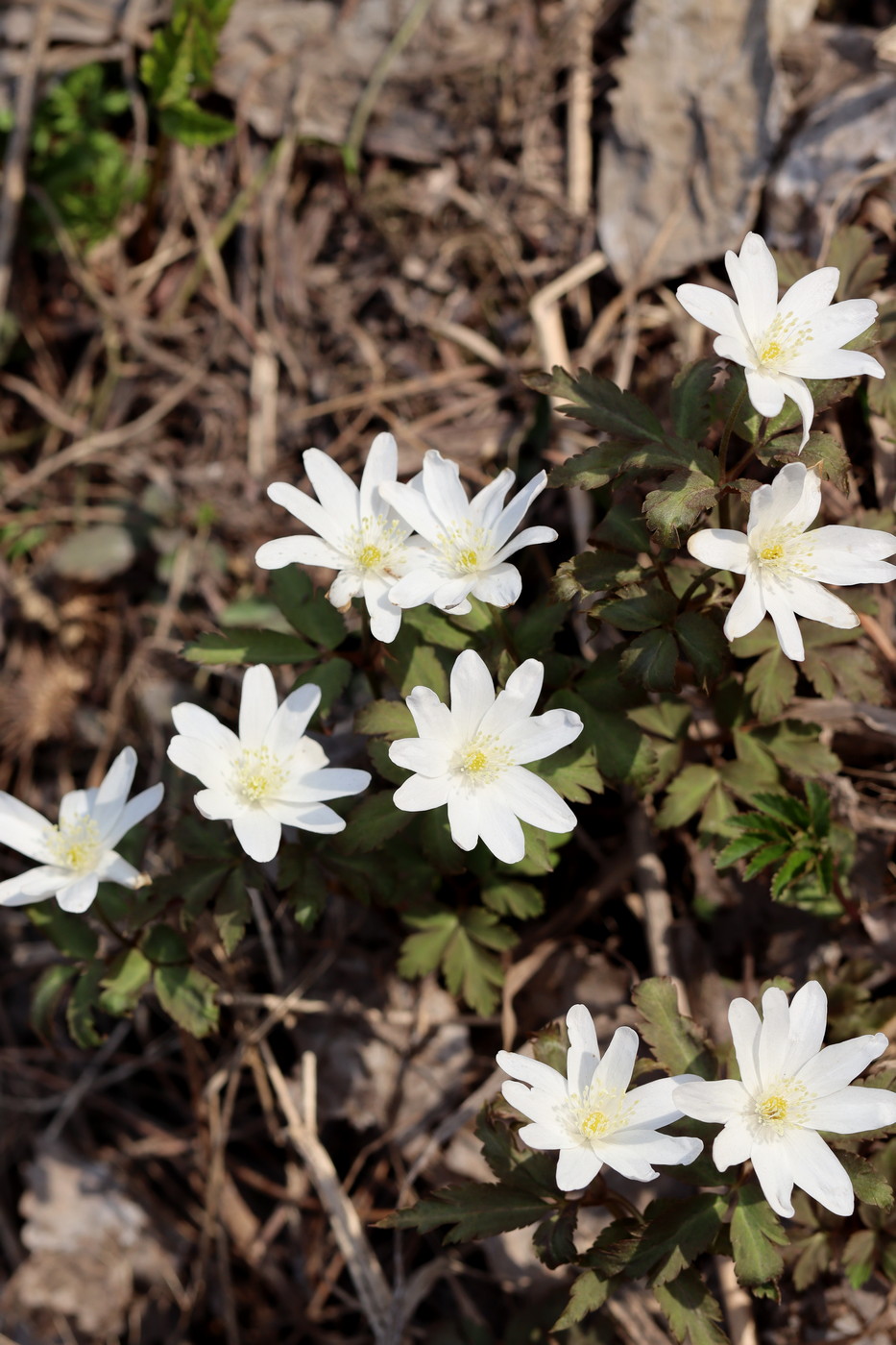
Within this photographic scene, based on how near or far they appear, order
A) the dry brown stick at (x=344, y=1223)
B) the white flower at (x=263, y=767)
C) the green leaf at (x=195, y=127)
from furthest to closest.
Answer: the green leaf at (x=195, y=127), the dry brown stick at (x=344, y=1223), the white flower at (x=263, y=767)

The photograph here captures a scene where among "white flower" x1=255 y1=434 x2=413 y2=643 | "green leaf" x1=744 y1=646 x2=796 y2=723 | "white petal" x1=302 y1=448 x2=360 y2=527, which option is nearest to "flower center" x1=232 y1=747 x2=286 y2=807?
"white flower" x1=255 y1=434 x2=413 y2=643

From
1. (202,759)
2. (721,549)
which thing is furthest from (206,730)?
(721,549)

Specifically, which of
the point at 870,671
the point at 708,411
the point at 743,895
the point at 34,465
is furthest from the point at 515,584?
the point at 34,465

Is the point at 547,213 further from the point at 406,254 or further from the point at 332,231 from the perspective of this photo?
the point at 332,231

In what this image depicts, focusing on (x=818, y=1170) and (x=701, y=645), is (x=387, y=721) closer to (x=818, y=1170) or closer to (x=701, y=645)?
(x=701, y=645)

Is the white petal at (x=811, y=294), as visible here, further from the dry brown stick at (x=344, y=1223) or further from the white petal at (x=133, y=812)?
the dry brown stick at (x=344, y=1223)

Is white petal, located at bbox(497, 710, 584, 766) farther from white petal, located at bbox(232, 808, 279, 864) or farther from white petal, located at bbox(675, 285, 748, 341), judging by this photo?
white petal, located at bbox(675, 285, 748, 341)

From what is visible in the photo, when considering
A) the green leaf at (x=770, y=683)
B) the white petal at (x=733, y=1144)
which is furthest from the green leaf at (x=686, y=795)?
the white petal at (x=733, y=1144)
